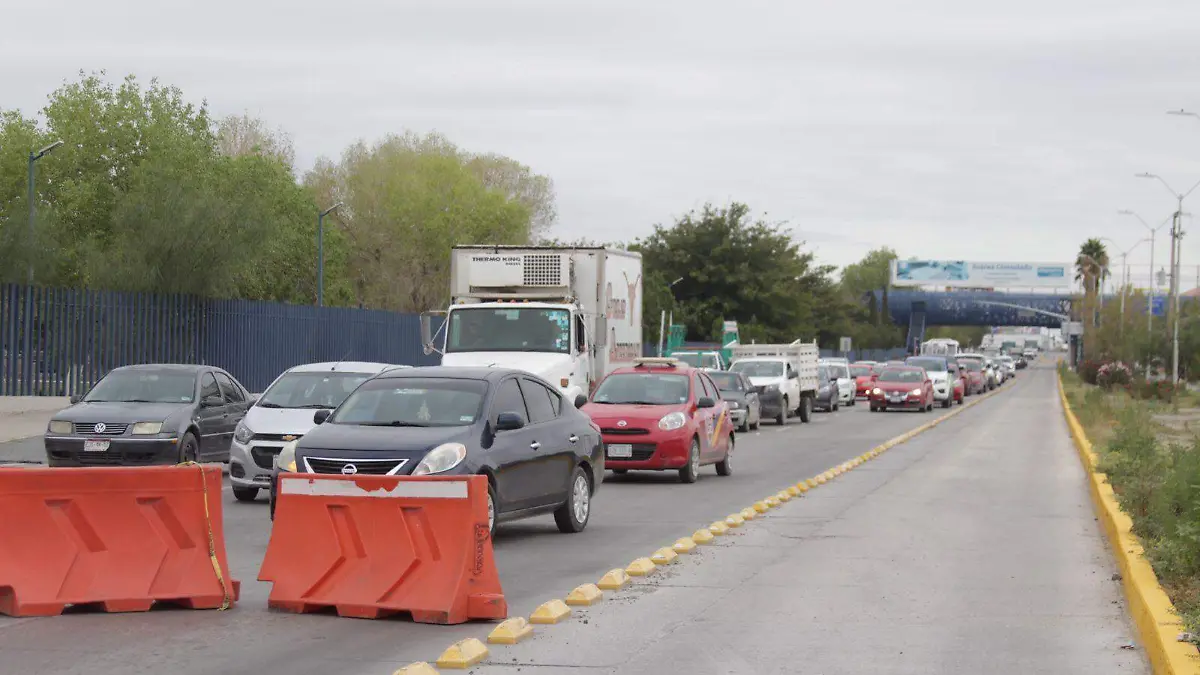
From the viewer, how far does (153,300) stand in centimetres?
3375

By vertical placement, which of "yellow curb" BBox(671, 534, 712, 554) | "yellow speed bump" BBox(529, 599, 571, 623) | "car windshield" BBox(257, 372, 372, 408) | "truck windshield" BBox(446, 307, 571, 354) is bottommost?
"yellow curb" BBox(671, 534, 712, 554)

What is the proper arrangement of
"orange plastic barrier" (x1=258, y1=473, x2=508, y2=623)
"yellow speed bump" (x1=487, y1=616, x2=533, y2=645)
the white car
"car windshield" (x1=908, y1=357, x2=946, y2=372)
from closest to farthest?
"yellow speed bump" (x1=487, y1=616, x2=533, y2=645) → "orange plastic barrier" (x1=258, y1=473, x2=508, y2=623) → the white car → "car windshield" (x1=908, y1=357, x2=946, y2=372)

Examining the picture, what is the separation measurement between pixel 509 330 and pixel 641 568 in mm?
13298

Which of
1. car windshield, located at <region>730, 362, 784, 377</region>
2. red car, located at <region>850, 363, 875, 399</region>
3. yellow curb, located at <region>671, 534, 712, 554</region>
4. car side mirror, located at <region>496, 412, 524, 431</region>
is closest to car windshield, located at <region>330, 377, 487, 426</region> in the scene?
car side mirror, located at <region>496, 412, 524, 431</region>

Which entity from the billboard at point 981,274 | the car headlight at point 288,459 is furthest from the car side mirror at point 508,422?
the billboard at point 981,274

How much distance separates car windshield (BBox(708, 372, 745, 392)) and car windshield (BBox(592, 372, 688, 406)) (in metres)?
12.6

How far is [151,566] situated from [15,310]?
21.3m

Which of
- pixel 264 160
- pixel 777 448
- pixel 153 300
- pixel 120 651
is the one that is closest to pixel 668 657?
pixel 120 651

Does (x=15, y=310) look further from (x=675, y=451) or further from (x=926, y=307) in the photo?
(x=926, y=307)

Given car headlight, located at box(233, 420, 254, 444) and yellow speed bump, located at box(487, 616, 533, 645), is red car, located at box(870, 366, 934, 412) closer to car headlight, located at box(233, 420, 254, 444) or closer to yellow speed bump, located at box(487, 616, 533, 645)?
car headlight, located at box(233, 420, 254, 444)

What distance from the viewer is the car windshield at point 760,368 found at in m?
42.2

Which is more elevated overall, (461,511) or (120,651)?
(461,511)

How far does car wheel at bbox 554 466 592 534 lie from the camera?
49.2 feet

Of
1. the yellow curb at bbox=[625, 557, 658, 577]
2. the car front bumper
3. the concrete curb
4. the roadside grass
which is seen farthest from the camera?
the car front bumper
